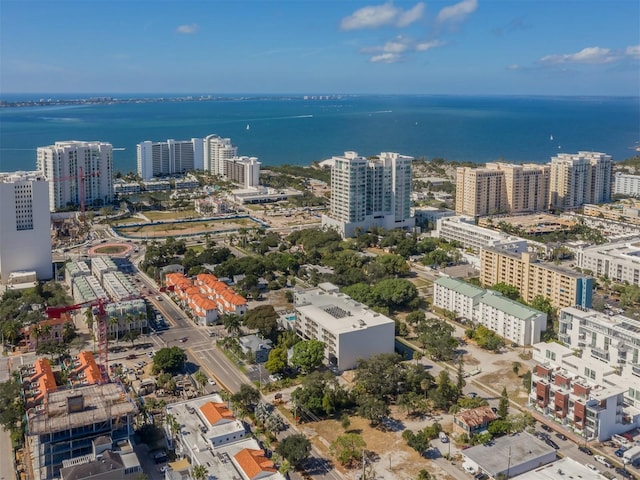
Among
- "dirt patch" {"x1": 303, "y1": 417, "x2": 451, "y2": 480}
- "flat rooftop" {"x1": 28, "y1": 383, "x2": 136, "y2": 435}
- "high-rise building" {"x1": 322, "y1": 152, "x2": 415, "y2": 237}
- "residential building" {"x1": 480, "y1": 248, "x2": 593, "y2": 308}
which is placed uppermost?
"high-rise building" {"x1": 322, "y1": 152, "x2": 415, "y2": 237}

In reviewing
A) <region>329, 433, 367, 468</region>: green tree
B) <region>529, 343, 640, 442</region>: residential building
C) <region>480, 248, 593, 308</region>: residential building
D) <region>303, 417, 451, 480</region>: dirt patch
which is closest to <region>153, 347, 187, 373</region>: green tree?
<region>303, 417, 451, 480</region>: dirt patch

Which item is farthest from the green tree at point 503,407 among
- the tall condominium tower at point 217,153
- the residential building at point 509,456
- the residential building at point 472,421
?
the tall condominium tower at point 217,153

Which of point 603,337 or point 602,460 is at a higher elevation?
point 603,337

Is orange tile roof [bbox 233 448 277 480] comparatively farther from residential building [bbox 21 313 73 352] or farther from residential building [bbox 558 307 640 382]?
residential building [bbox 21 313 73 352]

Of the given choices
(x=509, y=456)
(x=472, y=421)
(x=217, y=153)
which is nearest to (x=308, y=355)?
(x=472, y=421)

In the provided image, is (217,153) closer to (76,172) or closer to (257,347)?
(76,172)

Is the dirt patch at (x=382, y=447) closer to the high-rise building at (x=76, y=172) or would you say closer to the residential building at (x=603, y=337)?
the residential building at (x=603, y=337)
